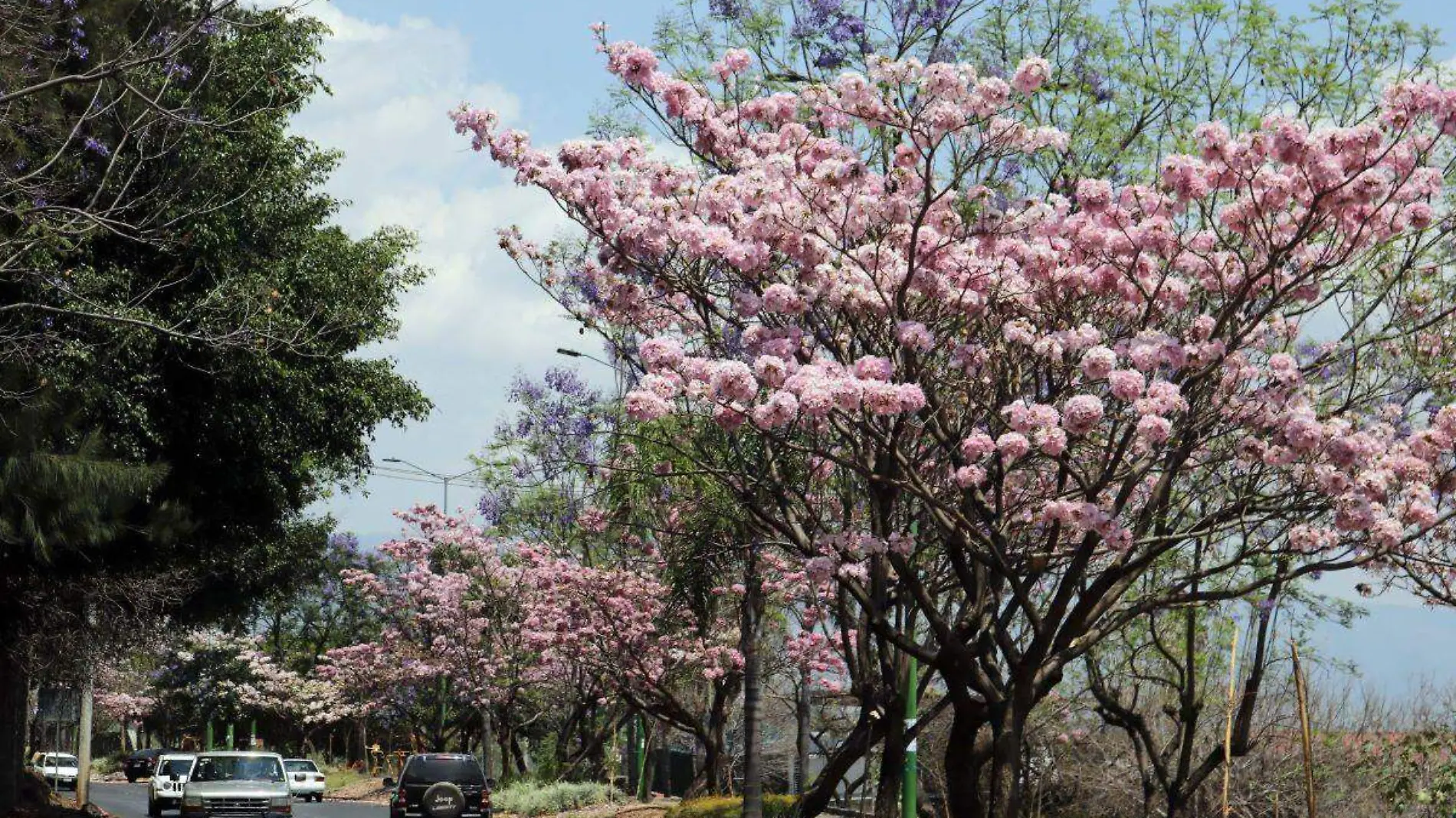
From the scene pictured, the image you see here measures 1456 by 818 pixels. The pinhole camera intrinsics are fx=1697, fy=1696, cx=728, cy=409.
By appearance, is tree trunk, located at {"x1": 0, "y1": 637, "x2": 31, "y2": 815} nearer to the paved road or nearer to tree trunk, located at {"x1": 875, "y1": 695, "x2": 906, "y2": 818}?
the paved road

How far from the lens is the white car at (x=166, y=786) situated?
38.8 m

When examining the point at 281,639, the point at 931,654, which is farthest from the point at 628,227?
the point at 281,639

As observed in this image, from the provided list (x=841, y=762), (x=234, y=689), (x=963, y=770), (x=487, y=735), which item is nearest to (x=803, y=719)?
(x=841, y=762)

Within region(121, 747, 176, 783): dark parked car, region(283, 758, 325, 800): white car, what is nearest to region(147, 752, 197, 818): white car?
region(283, 758, 325, 800): white car

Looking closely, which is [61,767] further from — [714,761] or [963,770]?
[963,770]

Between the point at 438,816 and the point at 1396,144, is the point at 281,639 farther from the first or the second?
the point at 1396,144

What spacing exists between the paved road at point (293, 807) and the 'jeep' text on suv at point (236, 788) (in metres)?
9.99

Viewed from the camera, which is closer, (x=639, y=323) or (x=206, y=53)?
(x=639, y=323)

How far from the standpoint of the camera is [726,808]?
26438mm

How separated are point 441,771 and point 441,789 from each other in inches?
40.1

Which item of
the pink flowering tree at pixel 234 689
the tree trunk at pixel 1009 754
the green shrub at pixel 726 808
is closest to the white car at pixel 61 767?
the pink flowering tree at pixel 234 689

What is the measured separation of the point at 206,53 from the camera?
2186 cm

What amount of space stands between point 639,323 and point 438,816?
14.2 meters

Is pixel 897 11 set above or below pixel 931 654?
above
